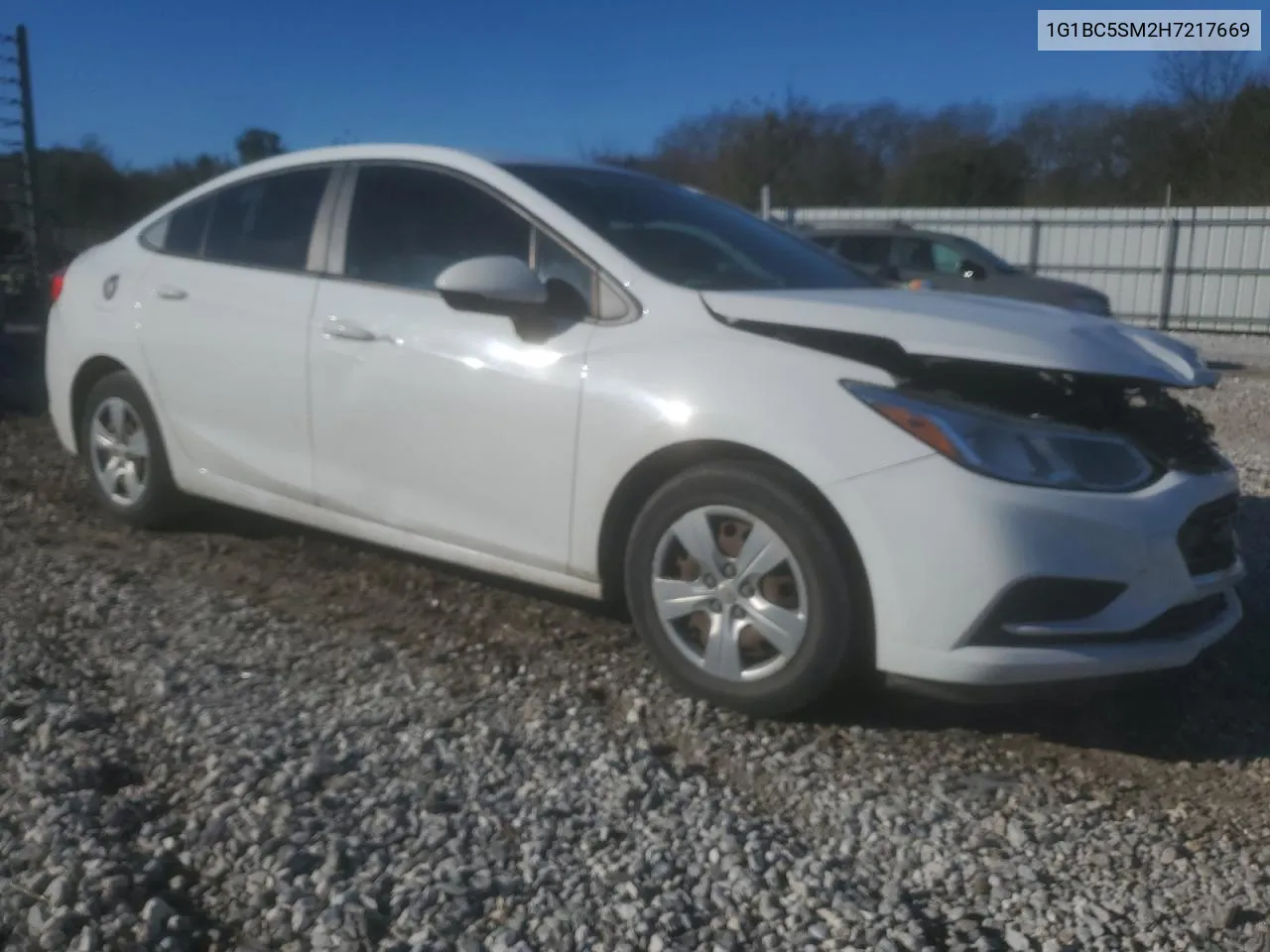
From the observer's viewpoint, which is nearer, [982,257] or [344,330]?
[344,330]

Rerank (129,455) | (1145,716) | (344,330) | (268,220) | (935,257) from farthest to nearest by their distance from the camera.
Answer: (935,257)
(129,455)
(268,220)
(344,330)
(1145,716)

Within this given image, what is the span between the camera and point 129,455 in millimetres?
5266

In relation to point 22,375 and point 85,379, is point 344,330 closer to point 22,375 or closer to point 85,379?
point 85,379

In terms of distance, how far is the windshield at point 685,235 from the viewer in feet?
13.3

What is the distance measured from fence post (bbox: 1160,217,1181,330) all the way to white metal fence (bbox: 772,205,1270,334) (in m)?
0.02

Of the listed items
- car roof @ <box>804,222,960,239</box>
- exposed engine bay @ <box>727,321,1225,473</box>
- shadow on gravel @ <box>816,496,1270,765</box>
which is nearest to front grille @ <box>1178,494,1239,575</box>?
exposed engine bay @ <box>727,321,1225,473</box>

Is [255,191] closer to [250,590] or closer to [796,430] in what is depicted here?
[250,590]

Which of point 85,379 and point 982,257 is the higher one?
point 982,257

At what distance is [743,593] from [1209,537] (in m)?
1.31

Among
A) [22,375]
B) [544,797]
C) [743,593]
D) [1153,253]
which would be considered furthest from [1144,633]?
[1153,253]

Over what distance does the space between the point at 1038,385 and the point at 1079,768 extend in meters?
1.04

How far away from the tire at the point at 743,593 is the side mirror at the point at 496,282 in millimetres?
732

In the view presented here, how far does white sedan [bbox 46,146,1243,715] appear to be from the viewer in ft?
10.6

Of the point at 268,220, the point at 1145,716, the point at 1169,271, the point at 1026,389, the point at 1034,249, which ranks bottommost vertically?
the point at 1145,716
